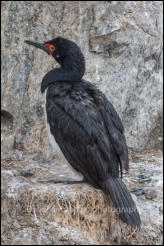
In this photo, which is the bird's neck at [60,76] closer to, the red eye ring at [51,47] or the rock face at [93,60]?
the red eye ring at [51,47]

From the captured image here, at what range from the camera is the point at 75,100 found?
4.38m

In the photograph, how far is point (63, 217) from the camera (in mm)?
4195

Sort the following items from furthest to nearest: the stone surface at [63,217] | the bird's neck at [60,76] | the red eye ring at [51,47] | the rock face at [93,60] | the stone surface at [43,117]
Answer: the rock face at [93,60], the red eye ring at [51,47], the bird's neck at [60,76], the stone surface at [43,117], the stone surface at [63,217]

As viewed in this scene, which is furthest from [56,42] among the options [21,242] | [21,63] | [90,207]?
[21,242]

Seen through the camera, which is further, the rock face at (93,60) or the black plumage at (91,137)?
the rock face at (93,60)

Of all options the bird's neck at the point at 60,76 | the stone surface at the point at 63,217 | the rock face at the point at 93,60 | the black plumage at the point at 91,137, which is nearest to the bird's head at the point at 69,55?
the bird's neck at the point at 60,76

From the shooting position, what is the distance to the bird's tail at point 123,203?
4078 millimetres

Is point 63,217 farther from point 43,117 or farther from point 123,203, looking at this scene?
point 43,117

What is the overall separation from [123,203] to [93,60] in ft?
8.03

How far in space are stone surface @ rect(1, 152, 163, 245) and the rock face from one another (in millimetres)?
999

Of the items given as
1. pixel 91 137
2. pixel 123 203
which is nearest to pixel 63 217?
pixel 123 203

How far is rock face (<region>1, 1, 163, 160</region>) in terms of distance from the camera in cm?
538

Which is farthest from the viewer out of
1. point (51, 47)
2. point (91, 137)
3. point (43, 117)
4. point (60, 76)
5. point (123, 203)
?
point (43, 117)

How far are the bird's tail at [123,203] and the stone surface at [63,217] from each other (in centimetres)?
18
